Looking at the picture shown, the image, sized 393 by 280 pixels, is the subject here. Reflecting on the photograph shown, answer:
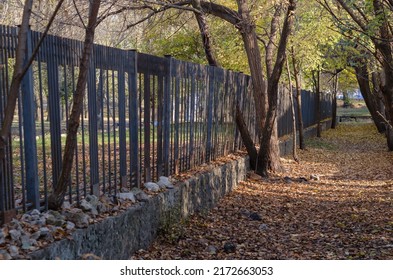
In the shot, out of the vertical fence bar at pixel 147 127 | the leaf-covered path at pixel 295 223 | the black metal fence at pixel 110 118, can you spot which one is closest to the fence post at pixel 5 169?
the black metal fence at pixel 110 118

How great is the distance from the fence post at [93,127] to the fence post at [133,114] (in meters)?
1.04

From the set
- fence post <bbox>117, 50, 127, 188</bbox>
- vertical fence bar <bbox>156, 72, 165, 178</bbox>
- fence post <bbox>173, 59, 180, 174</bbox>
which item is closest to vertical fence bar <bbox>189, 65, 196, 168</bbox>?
fence post <bbox>173, 59, 180, 174</bbox>

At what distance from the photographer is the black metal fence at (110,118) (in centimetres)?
522

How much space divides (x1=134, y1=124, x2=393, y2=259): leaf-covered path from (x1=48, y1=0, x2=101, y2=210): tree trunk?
1.34 m

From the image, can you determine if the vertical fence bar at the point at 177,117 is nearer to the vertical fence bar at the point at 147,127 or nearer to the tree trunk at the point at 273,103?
the vertical fence bar at the point at 147,127

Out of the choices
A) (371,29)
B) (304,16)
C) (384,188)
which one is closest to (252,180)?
(384,188)

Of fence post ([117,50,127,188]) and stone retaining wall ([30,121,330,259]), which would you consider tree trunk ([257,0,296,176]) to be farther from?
fence post ([117,50,127,188])

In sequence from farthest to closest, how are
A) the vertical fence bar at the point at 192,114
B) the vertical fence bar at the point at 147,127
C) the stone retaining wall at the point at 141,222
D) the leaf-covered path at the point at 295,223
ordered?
the vertical fence bar at the point at 192,114, the vertical fence bar at the point at 147,127, the leaf-covered path at the point at 295,223, the stone retaining wall at the point at 141,222

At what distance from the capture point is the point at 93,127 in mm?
6383

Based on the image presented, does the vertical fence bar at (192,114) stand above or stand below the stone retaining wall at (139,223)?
above

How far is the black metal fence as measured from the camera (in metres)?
5.22

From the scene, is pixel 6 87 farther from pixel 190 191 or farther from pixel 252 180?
pixel 252 180

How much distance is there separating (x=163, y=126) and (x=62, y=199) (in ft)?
11.0

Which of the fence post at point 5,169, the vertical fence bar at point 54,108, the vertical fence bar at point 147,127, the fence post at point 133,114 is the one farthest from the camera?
the vertical fence bar at point 147,127
